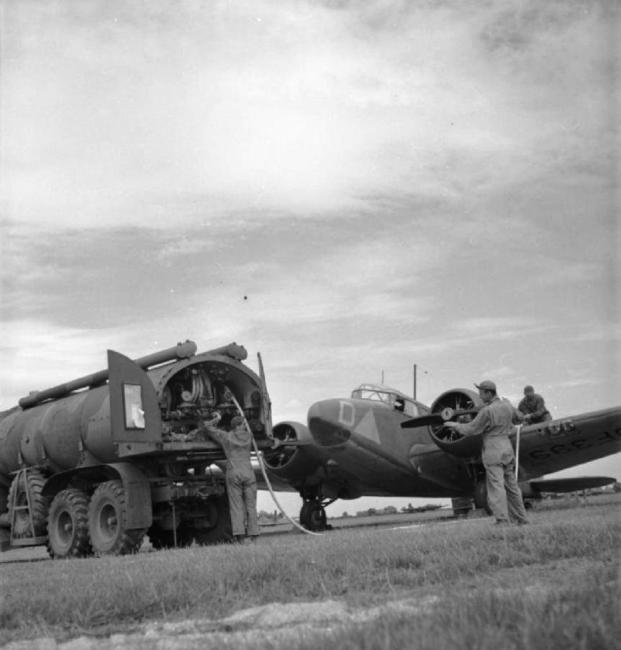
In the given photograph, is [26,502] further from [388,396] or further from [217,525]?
[388,396]

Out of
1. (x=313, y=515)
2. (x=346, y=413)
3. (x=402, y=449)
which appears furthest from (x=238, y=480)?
(x=313, y=515)

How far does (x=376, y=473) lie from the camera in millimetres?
20219

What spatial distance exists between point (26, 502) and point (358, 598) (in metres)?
12.3

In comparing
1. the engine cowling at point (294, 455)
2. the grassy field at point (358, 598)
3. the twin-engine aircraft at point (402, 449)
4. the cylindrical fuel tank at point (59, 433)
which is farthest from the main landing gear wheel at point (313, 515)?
the grassy field at point (358, 598)

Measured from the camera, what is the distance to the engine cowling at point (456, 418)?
18281 mm

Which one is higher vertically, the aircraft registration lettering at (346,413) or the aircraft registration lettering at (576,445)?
the aircraft registration lettering at (346,413)

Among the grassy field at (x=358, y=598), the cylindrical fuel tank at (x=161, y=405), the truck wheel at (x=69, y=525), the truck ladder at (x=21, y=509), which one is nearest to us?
the grassy field at (x=358, y=598)

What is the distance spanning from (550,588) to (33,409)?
47.3 feet

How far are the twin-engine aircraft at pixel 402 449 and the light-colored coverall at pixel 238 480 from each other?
11.8 feet

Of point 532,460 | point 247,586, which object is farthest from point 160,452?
point 532,460

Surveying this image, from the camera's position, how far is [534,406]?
19266 millimetres

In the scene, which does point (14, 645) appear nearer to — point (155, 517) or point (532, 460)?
point (155, 517)

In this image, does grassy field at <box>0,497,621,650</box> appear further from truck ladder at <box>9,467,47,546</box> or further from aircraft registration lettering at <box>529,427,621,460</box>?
aircraft registration lettering at <box>529,427,621,460</box>

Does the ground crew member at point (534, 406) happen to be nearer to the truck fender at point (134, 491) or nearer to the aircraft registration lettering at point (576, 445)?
the aircraft registration lettering at point (576, 445)
